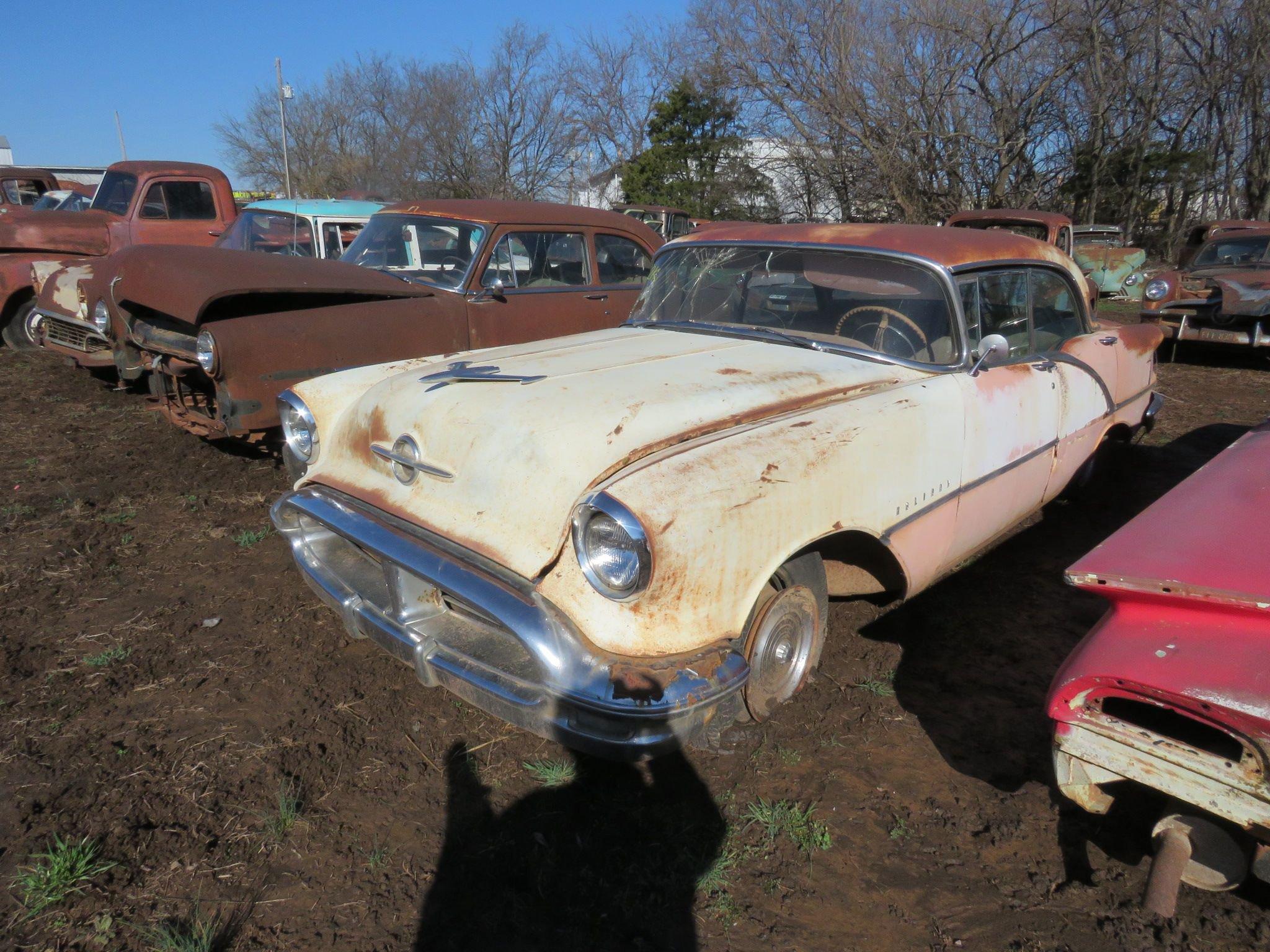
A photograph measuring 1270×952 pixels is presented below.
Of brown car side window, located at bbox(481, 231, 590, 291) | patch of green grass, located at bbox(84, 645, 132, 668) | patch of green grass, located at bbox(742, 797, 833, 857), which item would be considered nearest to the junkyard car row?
patch of green grass, located at bbox(742, 797, 833, 857)

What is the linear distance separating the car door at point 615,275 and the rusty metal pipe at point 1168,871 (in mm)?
4865

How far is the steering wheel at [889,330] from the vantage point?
3.16 metres

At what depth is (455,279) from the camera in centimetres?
546

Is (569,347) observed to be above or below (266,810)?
above

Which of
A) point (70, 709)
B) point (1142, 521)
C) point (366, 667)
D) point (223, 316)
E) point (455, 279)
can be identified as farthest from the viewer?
point (455, 279)

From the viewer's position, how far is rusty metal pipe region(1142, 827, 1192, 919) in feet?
6.33

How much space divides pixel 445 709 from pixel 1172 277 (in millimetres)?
9270

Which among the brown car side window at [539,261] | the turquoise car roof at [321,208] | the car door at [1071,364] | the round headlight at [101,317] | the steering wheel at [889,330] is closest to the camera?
the steering wheel at [889,330]

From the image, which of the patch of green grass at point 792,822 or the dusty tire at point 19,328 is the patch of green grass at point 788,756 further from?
the dusty tire at point 19,328

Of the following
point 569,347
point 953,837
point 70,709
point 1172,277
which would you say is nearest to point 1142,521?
point 953,837

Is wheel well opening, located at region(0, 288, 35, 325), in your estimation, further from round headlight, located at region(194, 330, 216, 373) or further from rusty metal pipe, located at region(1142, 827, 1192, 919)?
rusty metal pipe, located at region(1142, 827, 1192, 919)

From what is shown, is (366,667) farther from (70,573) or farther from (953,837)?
(953,837)

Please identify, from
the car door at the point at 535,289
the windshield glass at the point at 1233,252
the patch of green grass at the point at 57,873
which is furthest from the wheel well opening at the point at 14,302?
the windshield glass at the point at 1233,252

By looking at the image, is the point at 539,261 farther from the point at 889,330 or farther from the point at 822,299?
the point at 889,330
